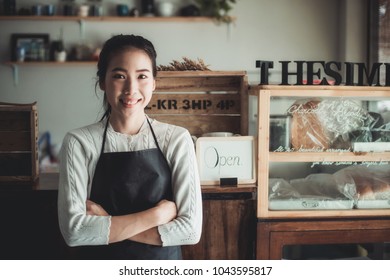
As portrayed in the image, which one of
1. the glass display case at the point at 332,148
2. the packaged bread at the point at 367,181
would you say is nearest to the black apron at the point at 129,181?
the glass display case at the point at 332,148

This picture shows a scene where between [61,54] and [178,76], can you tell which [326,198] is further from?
[61,54]

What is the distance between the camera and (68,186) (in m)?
1.11

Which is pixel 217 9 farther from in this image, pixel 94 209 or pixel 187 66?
pixel 94 209

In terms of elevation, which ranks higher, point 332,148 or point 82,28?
point 82,28

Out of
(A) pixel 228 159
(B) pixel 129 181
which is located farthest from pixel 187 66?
(B) pixel 129 181

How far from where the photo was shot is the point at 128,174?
116cm

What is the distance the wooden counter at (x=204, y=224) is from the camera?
147cm

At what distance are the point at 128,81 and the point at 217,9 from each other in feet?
8.66

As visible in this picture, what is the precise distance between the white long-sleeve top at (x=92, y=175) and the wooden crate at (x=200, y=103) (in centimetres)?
51

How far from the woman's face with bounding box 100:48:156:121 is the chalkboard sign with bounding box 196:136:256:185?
0.40m

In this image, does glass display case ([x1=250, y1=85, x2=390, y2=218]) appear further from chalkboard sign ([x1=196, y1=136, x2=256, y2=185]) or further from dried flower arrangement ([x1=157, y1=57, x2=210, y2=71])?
dried flower arrangement ([x1=157, y1=57, x2=210, y2=71])

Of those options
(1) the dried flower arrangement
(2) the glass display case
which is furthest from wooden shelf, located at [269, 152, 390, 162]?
(1) the dried flower arrangement

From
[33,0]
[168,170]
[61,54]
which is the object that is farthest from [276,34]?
[168,170]

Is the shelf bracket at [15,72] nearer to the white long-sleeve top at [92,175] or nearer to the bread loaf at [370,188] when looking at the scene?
the white long-sleeve top at [92,175]
